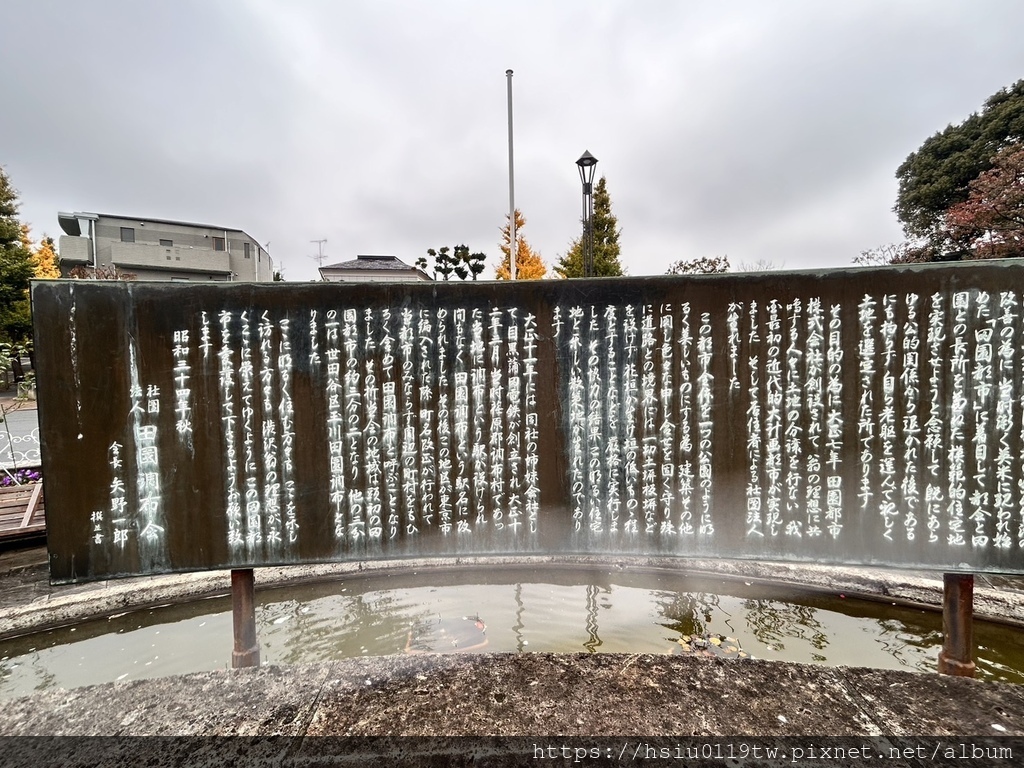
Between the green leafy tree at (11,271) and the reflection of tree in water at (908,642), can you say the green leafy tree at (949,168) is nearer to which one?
the reflection of tree in water at (908,642)

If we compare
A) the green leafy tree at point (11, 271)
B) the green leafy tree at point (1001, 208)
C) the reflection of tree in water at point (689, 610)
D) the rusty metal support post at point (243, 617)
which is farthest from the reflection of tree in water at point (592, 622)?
the green leafy tree at point (11, 271)

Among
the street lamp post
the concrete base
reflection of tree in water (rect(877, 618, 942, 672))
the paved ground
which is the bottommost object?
reflection of tree in water (rect(877, 618, 942, 672))

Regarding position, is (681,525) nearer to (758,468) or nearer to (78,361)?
(758,468)

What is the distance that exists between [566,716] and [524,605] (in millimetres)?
2707

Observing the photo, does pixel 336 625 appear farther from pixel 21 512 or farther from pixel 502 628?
pixel 21 512

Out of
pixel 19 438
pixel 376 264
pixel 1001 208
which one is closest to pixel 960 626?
pixel 19 438

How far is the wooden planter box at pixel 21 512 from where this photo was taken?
5535mm

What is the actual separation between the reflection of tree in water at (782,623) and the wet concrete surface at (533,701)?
1.77 meters

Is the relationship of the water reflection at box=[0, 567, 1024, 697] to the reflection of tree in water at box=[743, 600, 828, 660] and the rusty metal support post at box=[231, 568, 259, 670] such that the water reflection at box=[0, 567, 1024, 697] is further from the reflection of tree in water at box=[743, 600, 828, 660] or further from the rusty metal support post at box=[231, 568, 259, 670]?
the rusty metal support post at box=[231, 568, 259, 670]

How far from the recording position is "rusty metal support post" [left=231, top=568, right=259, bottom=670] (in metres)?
3.05

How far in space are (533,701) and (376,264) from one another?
4342 cm

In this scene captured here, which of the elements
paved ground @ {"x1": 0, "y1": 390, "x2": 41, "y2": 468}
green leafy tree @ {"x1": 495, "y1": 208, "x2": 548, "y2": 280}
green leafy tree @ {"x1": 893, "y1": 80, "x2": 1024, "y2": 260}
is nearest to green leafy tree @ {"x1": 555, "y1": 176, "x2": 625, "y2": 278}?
green leafy tree @ {"x1": 495, "y1": 208, "x2": 548, "y2": 280}

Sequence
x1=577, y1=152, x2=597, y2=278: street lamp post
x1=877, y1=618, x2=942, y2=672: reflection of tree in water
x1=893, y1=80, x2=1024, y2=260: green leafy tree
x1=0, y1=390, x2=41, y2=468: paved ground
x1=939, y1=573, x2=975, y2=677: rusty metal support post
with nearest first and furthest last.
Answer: x1=939, y1=573, x2=975, y2=677: rusty metal support post < x1=877, y1=618, x2=942, y2=672: reflection of tree in water < x1=0, y1=390, x2=41, y2=468: paved ground < x1=577, y1=152, x2=597, y2=278: street lamp post < x1=893, y1=80, x2=1024, y2=260: green leafy tree

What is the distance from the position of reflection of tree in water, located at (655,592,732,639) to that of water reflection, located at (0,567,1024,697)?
0.05 ft
